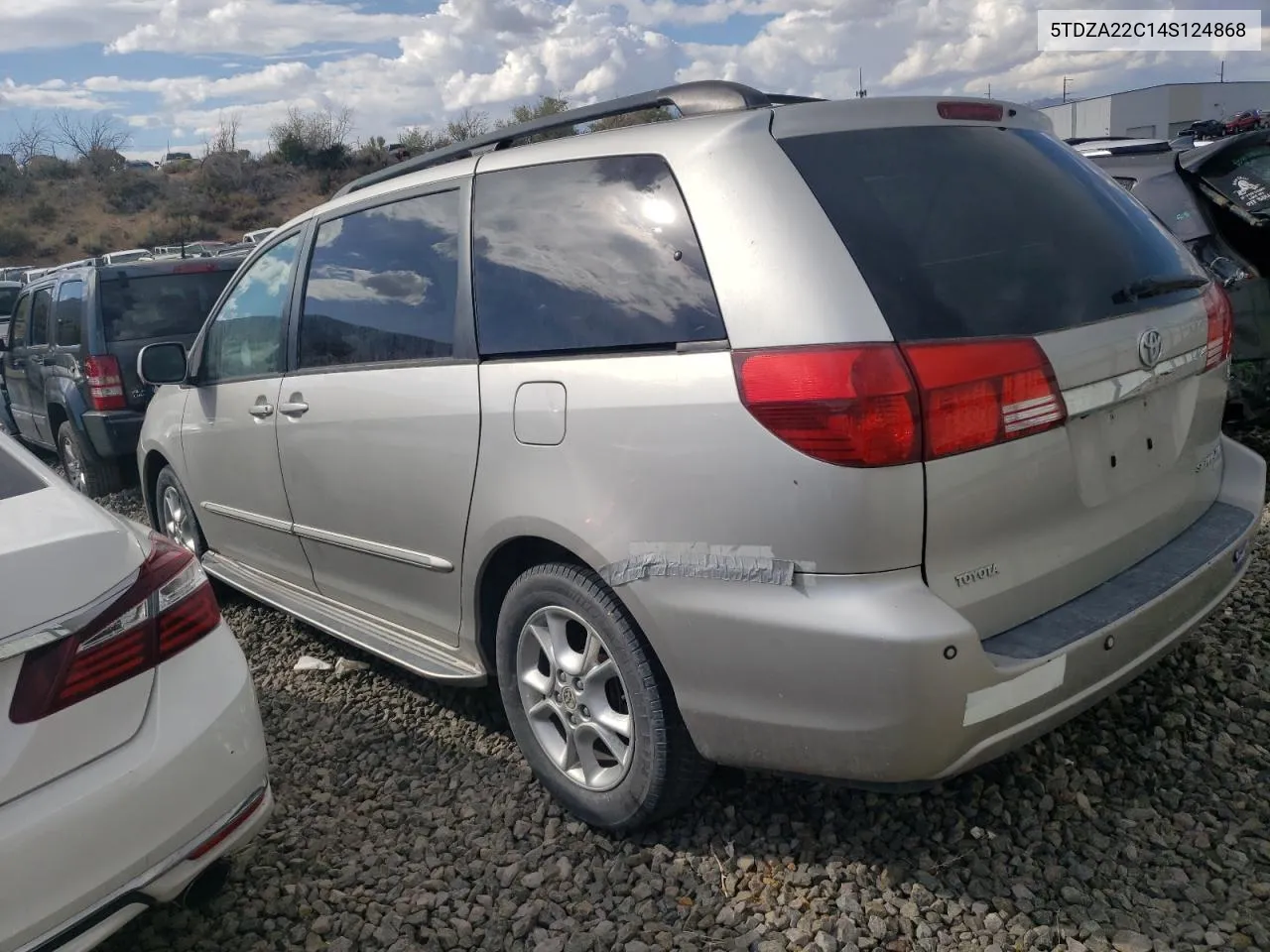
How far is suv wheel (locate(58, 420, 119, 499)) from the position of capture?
275 inches

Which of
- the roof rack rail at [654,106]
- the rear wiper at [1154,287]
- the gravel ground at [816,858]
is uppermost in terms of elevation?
the roof rack rail at [654,106]

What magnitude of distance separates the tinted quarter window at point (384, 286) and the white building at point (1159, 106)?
52191mm

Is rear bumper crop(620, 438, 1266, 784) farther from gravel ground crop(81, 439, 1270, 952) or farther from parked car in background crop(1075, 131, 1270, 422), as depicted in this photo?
parked car in background crop(1075, 131, 1270, 422)

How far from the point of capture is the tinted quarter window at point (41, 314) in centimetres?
782

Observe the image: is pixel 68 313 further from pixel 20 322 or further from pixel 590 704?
pixel 590 704

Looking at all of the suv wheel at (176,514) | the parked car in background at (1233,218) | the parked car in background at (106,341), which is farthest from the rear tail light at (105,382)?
the parked car in background at (1233,218)

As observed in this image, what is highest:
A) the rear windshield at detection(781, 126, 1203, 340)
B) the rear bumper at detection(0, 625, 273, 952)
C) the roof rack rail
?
the roof rack rail

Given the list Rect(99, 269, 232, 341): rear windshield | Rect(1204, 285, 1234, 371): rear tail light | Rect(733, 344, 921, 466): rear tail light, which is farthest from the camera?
Rect(99, 269, 232, 341): rear windshield

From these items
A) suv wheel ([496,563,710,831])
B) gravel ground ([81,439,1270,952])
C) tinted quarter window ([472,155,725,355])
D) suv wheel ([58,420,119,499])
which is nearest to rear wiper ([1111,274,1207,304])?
tinted quarter window ([472,155,725,355])

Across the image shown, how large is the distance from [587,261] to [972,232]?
0.96 metres

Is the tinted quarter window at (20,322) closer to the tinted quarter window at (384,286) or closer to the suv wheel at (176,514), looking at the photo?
the suv wheel at (176,514)

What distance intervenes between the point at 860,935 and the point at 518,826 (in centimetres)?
101

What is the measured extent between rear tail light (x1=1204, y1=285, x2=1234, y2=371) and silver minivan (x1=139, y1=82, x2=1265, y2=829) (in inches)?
0.8

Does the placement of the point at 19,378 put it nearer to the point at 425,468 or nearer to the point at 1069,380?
the point at 425,468
